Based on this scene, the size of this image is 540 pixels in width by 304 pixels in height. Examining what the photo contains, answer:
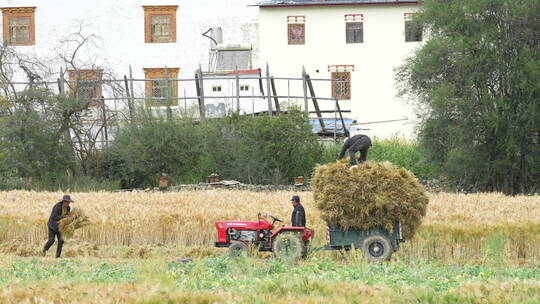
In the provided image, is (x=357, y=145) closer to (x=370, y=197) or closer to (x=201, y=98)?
(x=370, y=197)

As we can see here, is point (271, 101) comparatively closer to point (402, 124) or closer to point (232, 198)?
point (402, 124)

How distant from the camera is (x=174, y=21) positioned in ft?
197

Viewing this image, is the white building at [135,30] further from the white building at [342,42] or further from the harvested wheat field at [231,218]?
the harvested wheat field at [231,218]

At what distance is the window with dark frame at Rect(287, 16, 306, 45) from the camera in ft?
192

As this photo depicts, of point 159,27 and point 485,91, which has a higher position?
point 159,27

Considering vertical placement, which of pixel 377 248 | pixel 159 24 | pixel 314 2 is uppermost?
pixel 314 2

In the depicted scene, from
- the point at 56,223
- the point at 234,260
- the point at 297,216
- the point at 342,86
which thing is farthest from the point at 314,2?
the point at 234,260

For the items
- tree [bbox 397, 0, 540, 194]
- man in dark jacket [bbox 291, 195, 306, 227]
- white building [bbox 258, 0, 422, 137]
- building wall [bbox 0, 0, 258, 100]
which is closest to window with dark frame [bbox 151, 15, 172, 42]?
building wall [bbox 0, 0, 258, 100]

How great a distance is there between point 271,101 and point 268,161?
403 centimetres

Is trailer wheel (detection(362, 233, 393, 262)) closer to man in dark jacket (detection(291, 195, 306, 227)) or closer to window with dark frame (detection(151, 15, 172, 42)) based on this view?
man in dark jacket (detection(291, 195, 306, 227))

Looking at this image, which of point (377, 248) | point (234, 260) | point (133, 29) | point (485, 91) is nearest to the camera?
point (234, 260)

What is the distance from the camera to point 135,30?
60.5 metres

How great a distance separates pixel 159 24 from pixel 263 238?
40548 millimetres

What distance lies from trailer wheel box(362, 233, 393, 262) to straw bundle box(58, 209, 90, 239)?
6.96 meters
